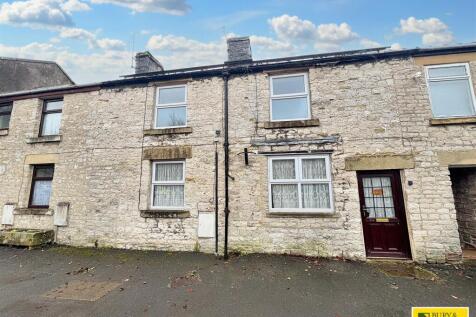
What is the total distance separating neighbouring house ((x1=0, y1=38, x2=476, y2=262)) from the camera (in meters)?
6.29

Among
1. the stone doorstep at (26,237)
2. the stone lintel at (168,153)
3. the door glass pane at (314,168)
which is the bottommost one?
the stone doorstep at (26,237)

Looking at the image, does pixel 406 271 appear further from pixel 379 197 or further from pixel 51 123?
pixel 51 123

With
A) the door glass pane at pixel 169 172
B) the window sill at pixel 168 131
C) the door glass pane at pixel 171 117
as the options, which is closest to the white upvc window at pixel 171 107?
the door glass pane at pixel 171 117

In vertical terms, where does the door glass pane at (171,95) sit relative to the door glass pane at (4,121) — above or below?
above

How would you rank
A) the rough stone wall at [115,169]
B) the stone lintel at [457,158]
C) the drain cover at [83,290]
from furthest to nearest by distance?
the rough stone wall at [115,169]
the stone lintel at [457,158]
the drain cover at [83,290]

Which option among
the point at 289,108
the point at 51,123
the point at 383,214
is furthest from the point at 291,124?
the point at 51,123

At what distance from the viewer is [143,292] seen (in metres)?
4.62

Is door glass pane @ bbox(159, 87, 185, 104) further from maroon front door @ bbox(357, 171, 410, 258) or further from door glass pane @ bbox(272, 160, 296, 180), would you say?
maroon front door @ bbox(357, 171, 410, 258)

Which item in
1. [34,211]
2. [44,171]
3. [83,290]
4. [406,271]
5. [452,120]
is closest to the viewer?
[83,290]

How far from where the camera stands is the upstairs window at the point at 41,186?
8.62 metres

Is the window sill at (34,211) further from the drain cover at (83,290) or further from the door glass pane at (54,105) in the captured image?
the drain cover at (83,290)

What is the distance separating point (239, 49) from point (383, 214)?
7.17 meters

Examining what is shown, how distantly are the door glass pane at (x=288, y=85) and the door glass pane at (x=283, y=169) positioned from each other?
230 cm

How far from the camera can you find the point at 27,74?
42.5 ft
